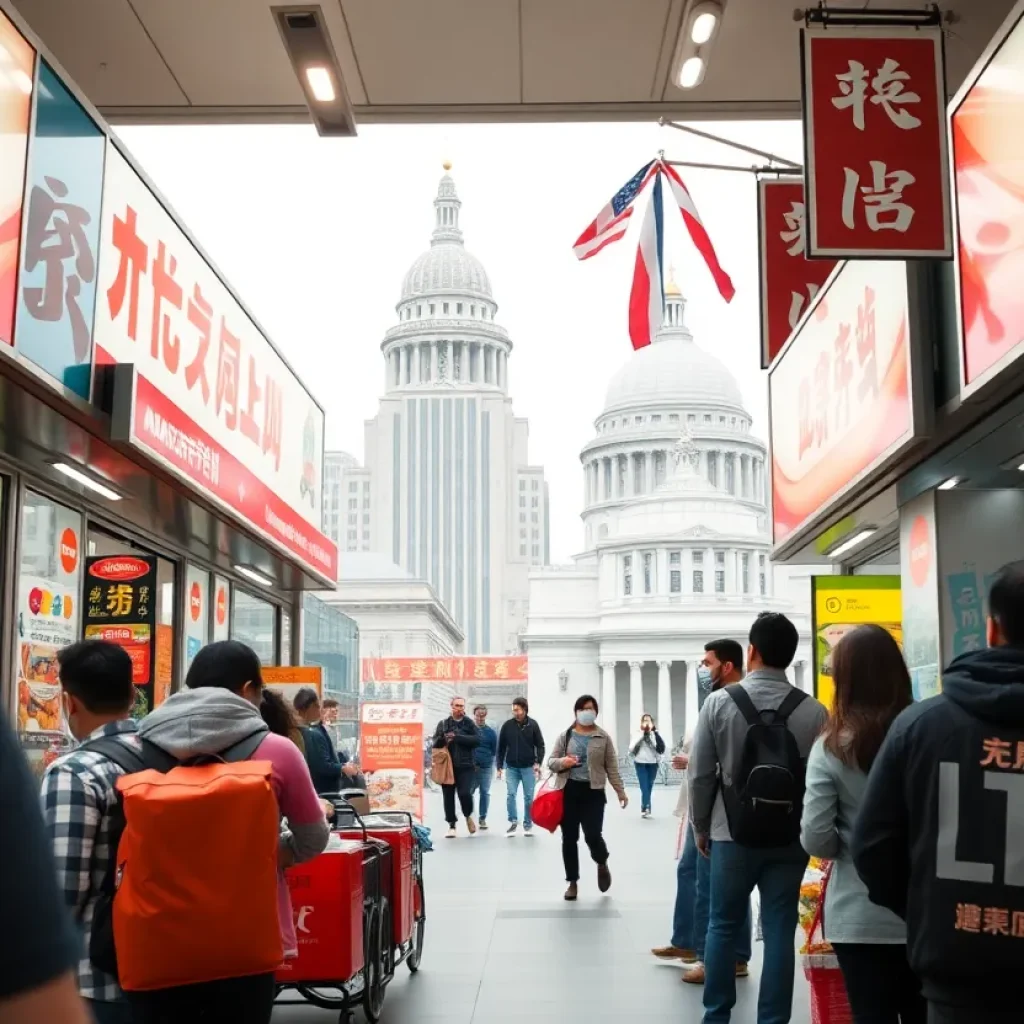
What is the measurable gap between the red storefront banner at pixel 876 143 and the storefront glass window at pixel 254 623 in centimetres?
747

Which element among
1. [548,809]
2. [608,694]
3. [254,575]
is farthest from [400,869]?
[608,694]

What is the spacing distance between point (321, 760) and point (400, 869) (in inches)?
93.8

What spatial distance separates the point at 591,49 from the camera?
313 inches

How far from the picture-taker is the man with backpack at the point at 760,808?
18.9 ft

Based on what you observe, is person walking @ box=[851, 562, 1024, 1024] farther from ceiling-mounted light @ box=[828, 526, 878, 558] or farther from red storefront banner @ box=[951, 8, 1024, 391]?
ceiling-mounted light @ box=[828, 526, 878, 558]

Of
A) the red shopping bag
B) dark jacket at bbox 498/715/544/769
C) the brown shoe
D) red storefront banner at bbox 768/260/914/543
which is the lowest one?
the brown shoe

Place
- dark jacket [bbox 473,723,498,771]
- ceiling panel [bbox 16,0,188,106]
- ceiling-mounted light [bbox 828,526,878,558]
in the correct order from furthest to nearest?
dark jacket [bbox 473,723,498,771]
ceiling-mounted light [bbox 828,526,878,558]
ceiling panel [bbox 16,0,188,106]

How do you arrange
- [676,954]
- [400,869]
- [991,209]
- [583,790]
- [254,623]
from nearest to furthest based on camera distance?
[991,209]
[400,869]
[676,954]
[583,790]
[254,623]

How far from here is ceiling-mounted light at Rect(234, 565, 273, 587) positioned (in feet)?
42.6

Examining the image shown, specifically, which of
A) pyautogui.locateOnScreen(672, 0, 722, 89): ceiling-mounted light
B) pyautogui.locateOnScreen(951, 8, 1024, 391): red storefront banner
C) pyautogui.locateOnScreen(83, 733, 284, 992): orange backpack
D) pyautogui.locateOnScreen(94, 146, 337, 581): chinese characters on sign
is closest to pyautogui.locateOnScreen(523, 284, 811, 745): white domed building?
pyautogui.locateOnScreen(94, 146, 337, 581): chinese characters on sign

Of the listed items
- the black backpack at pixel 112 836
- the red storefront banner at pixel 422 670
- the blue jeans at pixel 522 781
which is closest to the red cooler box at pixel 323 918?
the black backpack at pixel 112 836

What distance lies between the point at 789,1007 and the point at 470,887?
26.3 ft

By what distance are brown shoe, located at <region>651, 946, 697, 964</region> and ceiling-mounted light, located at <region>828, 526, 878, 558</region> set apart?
3.16 meters

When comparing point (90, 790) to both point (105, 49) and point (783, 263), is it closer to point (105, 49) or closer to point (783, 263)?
point (105, 49)
